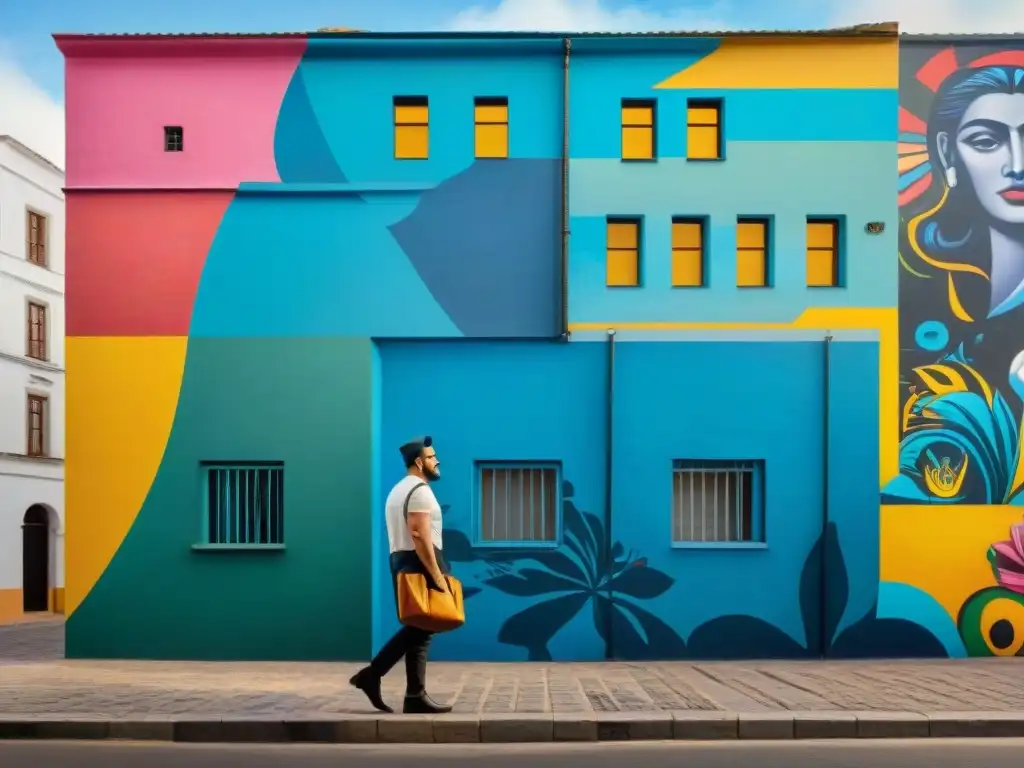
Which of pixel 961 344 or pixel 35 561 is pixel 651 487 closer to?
pixel 961 344

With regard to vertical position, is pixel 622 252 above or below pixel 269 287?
above

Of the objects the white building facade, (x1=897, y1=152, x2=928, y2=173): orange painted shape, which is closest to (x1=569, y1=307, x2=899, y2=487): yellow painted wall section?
(x1=897, y1=152, x2=928, y2=173): orange painted shape

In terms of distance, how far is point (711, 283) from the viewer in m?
12.9

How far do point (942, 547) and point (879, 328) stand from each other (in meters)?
2.93

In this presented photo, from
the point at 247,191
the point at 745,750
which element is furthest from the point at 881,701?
the point at 247,191

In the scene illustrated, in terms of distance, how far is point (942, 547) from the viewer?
12688 mm

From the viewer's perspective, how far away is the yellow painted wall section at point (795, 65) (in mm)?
12984

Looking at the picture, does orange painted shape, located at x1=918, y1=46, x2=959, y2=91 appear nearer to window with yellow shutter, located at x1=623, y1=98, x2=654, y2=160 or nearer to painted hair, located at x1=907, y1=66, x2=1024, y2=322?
painted hair, located at x1=907, y1=66, x2=1024, y2=322

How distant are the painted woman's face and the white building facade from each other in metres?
20.6

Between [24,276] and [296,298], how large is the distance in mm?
16424

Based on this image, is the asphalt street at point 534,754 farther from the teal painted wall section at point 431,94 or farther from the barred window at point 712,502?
the teal painted wall section at point 431,94

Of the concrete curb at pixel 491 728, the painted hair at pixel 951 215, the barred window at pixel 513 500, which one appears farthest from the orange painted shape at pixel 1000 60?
the concrete curb at pixel 491 728

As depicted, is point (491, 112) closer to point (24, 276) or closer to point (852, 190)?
point (852, 190)

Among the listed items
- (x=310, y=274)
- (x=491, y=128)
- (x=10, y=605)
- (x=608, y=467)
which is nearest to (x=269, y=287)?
(x=310, y=274)
